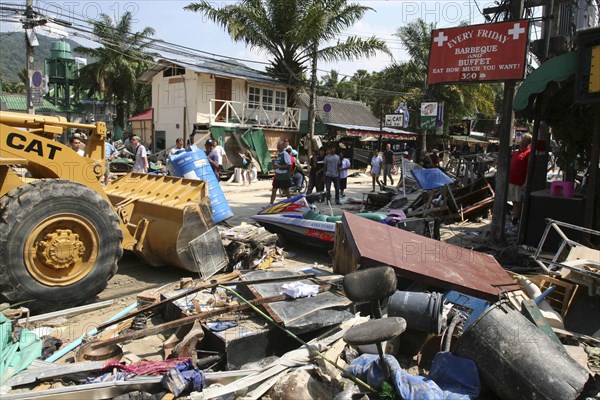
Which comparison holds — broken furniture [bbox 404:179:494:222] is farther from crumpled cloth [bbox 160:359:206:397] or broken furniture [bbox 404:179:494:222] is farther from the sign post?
the sign post

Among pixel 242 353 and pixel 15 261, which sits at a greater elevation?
pixel 15 261

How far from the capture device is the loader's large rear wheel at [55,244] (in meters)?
4.54

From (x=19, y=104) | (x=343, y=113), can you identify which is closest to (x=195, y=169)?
(x=343, y=113)

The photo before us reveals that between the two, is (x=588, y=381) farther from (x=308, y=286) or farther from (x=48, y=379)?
(x=48, y=379)

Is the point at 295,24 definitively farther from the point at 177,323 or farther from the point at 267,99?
the point at 177,323

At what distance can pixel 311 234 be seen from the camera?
24.6ft

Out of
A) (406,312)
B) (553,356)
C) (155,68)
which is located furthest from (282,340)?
(155,68)

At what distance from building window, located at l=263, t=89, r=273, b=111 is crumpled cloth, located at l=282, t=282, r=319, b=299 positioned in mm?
24059

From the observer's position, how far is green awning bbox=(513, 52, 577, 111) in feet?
22.6

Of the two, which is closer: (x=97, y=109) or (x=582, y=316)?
(x=582, y=316)

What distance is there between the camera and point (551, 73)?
7.06m

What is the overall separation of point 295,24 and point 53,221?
19.4 metres

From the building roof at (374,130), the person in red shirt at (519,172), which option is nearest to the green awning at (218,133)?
the building roof at (374,130)

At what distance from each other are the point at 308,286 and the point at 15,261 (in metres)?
2.83
